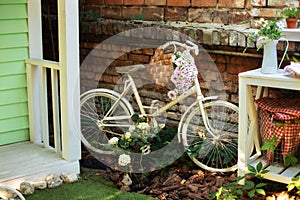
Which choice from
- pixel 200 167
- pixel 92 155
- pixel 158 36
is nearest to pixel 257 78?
pixel 200 167

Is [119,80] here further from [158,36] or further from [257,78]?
[257,78]

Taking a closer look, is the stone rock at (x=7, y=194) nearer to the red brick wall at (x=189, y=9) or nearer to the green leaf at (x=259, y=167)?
the green leaf at (x=259, y=167)

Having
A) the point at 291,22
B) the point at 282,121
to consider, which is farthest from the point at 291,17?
the point at 282,121

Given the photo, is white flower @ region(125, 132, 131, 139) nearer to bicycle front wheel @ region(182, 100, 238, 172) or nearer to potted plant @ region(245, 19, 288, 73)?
bicycle front wheel @ region(182, 100, 238, 172)

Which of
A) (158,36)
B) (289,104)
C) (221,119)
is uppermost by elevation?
(158,36)

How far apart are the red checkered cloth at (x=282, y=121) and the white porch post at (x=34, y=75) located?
182 cm

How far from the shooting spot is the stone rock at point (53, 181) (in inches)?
148

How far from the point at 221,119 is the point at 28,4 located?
70.2 inches

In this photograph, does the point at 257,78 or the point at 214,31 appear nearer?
the point at 257,78

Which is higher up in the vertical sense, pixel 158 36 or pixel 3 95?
pixel 158 36

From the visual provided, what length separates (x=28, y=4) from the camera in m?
4.20

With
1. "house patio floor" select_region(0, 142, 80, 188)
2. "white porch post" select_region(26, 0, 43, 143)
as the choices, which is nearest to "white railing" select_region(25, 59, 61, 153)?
"white porch post" select_region(26, 0, 43, 143)

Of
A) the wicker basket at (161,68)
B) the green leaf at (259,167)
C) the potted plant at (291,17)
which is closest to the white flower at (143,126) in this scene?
the wicker basket at (161,68)

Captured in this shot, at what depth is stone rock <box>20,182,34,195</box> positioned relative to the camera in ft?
11.9
